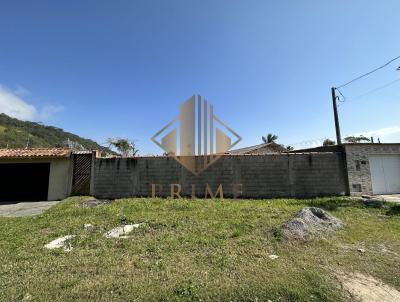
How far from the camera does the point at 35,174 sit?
1589cm

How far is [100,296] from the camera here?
3.63 m

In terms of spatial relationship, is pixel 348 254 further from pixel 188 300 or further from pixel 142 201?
pixel 142 201

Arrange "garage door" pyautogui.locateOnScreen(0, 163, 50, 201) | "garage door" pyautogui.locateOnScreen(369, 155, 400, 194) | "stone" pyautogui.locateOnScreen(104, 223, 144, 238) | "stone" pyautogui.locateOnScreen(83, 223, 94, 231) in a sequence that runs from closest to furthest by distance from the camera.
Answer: "stone" pyautogui.locateOnScreen(104, 223, 144, 238)
"stone" pyautogui.locateOnScreen(83, 223, 94, 231)
"garage door" pyautogui.locateOnScreen(369, 155, 400, 194)
"garage door" pyautogui.locateOnScreen(0, 163, 50, 201)

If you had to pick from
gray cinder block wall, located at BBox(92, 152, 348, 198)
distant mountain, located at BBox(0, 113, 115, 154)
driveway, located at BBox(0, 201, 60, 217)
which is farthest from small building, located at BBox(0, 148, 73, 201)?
distant mountain, located at BBox(0, 113, 115, 154)

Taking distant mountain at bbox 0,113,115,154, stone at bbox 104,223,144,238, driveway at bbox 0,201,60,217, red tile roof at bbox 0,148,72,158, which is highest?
distant mountain at bbox 0,113,115,154

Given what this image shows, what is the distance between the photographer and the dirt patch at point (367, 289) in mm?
3611

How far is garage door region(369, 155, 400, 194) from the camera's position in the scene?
523 inches

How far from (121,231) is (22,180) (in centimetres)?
1267

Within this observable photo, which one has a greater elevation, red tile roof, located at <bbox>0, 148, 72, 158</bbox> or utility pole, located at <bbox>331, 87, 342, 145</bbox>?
utility pole, located at <bbox>331, 87, 342, 145</bbox>

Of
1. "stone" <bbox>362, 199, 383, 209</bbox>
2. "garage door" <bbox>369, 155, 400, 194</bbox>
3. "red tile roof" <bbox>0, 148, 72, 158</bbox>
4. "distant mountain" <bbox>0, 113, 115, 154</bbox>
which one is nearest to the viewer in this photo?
"stone" <bbox>362, 199, 383, 209</bbox>

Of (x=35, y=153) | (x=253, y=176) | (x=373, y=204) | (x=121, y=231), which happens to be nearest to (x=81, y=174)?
(x=35, y=153)

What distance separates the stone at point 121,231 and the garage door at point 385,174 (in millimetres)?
11890

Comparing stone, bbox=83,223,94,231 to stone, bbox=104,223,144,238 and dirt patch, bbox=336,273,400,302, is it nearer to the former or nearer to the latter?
stone, bbox=104,223,144,238

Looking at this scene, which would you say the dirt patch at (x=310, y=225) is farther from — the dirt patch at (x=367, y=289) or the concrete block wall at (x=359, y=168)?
the concrete block wall at (x=359, y=168)
